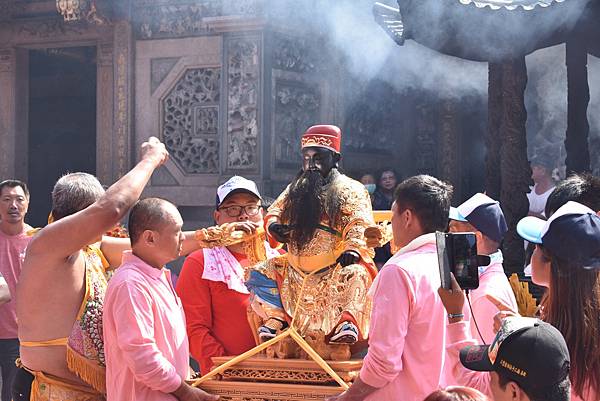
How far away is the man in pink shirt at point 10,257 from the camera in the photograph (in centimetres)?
685

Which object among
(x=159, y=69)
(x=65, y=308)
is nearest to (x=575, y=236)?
(x=65, y=308)

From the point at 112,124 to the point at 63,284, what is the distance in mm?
7995

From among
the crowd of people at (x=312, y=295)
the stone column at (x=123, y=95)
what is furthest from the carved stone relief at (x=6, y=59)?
the crowd of people at (x=312, y=295)

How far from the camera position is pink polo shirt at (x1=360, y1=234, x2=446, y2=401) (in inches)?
142

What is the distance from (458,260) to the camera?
3242mm

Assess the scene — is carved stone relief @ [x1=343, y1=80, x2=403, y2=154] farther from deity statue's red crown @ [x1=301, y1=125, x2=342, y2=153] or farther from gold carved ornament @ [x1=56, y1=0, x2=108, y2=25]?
deity statue's red crown @ [x1=301, y1=125, x2=342, y2=153]

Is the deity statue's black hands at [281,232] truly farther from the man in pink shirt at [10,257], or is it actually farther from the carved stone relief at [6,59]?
the carved stone relief at [6,59]

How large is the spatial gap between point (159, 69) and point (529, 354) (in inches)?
376

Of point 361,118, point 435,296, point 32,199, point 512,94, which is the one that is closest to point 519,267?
point 512,94

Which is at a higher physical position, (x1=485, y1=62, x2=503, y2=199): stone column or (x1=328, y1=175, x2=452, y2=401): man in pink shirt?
(x1=485, y1=62, x2=503, y2=199): stone column

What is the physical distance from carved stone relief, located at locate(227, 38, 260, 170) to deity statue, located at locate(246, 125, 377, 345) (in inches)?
204

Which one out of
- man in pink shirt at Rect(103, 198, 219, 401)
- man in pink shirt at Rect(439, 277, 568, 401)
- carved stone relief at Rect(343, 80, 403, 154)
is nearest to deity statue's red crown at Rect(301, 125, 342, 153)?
man in pink shirt at Rect(103, 198, 219, 401)

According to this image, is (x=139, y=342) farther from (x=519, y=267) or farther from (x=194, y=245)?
(x=519, y=267)

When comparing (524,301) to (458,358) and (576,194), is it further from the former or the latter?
(458,358)
